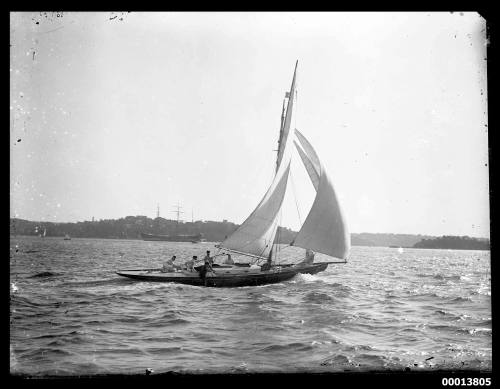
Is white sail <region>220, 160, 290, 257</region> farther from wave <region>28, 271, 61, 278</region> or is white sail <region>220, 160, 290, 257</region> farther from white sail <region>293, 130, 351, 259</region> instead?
wave <region>28, 271, 61, 278</region>

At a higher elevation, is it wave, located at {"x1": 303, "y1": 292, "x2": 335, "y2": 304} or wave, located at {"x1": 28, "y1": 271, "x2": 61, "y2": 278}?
wave, located at {"x1": 28, "y1": 271, "x2": 61, "y2": 278}

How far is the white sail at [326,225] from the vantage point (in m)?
16.5

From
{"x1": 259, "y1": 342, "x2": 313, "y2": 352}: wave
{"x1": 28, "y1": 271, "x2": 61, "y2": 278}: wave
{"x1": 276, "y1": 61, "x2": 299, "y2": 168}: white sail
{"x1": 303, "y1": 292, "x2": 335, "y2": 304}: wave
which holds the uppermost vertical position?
{"x1": 276, "y1": 61, "x2": 299, "y2": 168}: white sail

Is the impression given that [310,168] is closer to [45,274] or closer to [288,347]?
[288,347]

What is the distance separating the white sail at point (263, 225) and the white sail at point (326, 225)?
49.3 inches

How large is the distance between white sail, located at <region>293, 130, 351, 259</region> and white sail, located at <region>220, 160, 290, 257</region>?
1.25 m

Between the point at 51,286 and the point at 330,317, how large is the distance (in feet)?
32.0

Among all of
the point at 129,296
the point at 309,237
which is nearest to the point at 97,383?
the point at 129,296

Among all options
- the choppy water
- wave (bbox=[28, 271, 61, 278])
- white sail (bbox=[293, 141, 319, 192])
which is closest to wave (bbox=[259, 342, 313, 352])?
the choppy water

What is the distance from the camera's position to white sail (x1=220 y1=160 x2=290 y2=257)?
54.8ft

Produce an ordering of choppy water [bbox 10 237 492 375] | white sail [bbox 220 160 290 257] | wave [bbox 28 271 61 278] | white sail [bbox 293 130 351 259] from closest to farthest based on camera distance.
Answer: choppy water [bbox 10 237 492 375] → white sail [bbox 293 130 351 259] → white sail [bbox 220 160 290 257] → wave [bbox 28 271 61 278]

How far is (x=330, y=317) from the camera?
11227 mm

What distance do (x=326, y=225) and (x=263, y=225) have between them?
2.41m

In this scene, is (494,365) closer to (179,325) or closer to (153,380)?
(153,380)
